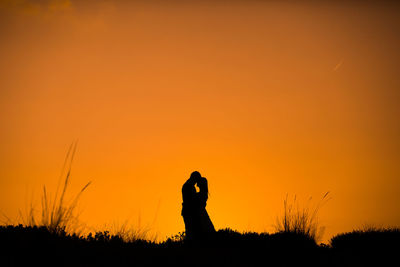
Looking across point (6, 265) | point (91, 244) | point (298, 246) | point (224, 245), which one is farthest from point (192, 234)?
point (6, 265)

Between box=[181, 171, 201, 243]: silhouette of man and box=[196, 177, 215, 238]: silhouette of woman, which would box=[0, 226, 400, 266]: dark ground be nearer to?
box=[196, 177, 215, 238]: silhouette of woman

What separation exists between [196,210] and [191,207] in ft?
0.61

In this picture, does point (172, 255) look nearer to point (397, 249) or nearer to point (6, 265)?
point (6, 265)

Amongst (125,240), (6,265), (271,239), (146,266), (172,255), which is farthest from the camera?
(271,239)

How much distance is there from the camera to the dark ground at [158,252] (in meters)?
6.34

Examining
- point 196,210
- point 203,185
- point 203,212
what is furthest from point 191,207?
point 203,185

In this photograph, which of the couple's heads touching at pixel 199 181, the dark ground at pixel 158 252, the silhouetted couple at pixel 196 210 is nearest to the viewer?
the dark ground at pixel 158 252

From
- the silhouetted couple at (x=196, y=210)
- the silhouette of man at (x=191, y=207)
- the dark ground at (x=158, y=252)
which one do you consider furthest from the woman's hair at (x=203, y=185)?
the dark ground at (x=158, y=252)

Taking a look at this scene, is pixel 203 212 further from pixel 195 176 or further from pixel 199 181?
pixel 195 176

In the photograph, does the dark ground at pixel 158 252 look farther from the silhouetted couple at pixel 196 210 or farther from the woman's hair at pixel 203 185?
the woman's hair at pixel 203 185

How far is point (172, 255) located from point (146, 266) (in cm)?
95

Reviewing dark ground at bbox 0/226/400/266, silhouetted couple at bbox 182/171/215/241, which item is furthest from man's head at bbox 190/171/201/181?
dark ground at bbox 0/226/400/266

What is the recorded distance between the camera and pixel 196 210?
1120 cm

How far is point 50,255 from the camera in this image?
21.1 feet
